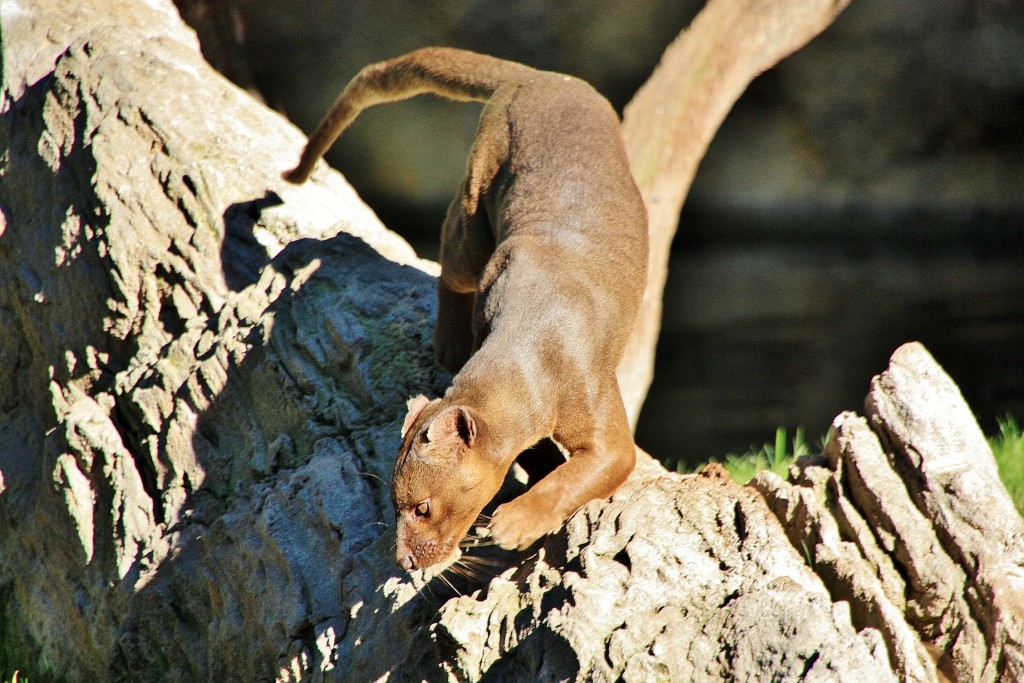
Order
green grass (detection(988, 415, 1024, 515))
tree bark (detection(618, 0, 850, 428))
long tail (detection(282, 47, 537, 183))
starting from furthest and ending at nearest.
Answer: tree bark (detection(618, 0, 850, 428)) → long tail (detection(282, 47, 537, 183)) → green grass (detection(988, 415, 1024, 515))

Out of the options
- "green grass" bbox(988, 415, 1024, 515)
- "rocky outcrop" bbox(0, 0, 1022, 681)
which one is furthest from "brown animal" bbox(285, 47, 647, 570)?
"green grass" bbox(988, 415, 1024, 515)

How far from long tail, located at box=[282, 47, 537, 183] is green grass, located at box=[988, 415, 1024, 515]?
266cm

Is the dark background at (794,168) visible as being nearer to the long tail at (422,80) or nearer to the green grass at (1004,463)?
the green grass at (1004,463)

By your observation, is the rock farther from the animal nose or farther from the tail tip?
the tail tip

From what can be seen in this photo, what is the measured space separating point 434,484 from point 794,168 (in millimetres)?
10770

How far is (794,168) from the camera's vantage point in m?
13.0

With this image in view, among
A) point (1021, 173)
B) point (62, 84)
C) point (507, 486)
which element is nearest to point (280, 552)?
point (507, 486)

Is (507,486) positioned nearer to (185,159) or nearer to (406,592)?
(406,592)

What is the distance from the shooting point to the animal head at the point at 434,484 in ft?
10.4

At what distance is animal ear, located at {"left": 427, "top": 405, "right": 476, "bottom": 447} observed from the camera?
10.4ft

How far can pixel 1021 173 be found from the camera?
12000mm

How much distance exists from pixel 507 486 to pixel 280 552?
2.73ft

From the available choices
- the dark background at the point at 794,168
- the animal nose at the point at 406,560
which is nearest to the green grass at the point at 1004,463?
the animal nose at the point at 406,560

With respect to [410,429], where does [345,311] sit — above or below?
above
